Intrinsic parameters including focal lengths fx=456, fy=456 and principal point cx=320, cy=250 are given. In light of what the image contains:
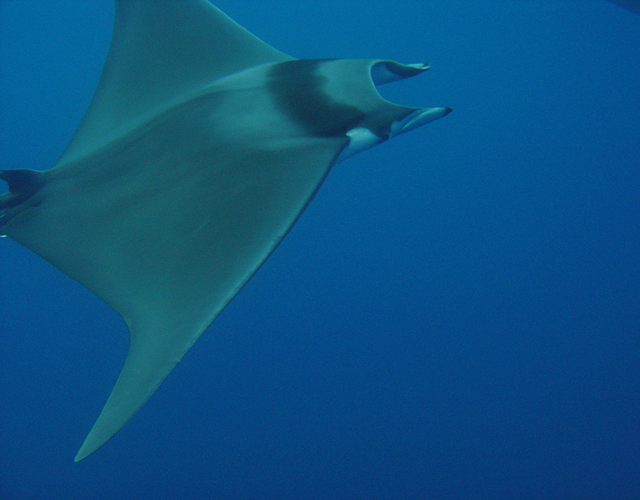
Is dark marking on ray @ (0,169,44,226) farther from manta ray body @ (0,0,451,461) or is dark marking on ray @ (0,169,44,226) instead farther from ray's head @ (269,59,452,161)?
ray's head @ (269,59,452,161)

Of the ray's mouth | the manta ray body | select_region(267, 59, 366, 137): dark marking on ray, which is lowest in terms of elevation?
the manta ray body

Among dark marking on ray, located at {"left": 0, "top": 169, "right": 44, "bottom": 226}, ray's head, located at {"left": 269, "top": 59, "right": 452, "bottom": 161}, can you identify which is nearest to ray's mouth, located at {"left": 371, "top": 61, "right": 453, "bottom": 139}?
ray's head, located at {"left": 269, "top": 59, "right": 452, "bottom": 161}

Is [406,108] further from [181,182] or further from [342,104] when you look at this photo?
[181,182]

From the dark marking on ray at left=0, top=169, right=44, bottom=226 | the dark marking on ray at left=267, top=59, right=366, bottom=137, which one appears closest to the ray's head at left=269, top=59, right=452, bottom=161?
the dark marking on ray at left=267, top=59, right=366, bottom=137

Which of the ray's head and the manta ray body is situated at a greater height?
the ray's head

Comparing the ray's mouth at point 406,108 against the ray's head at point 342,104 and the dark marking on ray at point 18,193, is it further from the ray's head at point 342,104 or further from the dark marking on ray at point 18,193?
the dark marking on ray at point 18,193

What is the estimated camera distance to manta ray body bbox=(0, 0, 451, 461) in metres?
0.62

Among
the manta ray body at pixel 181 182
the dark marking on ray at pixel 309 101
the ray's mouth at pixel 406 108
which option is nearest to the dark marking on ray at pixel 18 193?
the manta ray body at pixel 181 182

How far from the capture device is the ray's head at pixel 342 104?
2.79 ft

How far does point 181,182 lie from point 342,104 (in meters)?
0.34

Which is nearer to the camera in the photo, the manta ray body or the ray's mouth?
the manta ray body

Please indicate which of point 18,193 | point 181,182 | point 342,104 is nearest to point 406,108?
point 342,104

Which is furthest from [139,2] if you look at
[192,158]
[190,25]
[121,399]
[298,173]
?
[121,399]

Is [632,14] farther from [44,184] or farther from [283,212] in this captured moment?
[44,184]
